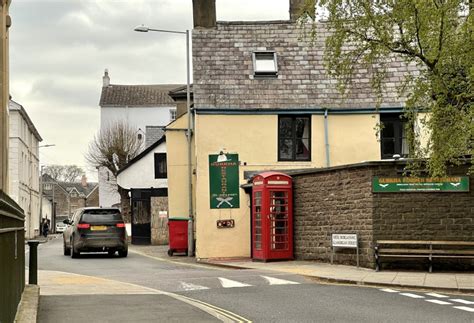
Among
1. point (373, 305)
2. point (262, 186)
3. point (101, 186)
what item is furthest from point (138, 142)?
point (373, 305)

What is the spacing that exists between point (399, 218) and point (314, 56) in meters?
10.3

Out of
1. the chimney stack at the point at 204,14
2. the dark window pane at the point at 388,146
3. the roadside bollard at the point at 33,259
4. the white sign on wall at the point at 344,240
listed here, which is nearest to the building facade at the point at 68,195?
the chimney stack at the point at 204,14

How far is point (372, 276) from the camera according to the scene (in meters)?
17.7

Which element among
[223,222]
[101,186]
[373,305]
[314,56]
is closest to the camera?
[373,305]

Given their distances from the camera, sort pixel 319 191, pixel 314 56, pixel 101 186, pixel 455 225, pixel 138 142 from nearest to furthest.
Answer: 1. pixel 455 225
2. pixel 319 191
3. pixel 314 56
4. pixel 138 142
5. pixel 101 186

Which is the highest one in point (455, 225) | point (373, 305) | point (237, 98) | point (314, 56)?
point (314, 56)

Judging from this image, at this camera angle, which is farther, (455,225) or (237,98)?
(237,98)

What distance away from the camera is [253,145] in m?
26.6

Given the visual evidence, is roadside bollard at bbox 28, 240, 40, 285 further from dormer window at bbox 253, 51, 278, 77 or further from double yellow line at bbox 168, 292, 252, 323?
dormer window at bbox 253, 51, 278, 77

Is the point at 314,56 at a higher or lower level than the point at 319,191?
higher

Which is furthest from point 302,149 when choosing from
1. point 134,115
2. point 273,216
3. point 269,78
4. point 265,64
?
point 134,115

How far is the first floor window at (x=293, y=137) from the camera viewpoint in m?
27.0

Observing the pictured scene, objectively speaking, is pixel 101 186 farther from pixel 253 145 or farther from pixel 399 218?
pixel 399 218

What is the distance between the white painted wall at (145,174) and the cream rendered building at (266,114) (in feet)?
50.8
